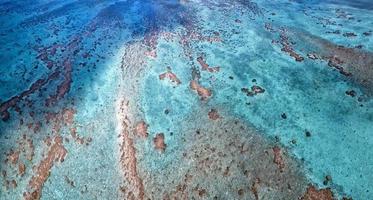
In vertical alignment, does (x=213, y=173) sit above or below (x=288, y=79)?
below

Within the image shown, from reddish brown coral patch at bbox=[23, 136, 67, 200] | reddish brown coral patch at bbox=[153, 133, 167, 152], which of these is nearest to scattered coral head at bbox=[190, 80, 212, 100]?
reddish brown coral patch at bbox=[153, 133, 167, 152]

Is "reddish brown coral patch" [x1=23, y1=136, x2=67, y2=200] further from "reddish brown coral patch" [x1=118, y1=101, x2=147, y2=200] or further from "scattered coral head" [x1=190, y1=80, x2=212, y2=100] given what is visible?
"scattered coral head" [x1=190, y1=80, x2=212, y2=100]

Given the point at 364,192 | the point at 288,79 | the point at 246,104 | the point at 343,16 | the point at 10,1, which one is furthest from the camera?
the point at 10,1

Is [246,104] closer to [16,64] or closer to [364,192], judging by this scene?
[364,192]

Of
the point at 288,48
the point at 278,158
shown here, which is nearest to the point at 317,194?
the point at 278,158

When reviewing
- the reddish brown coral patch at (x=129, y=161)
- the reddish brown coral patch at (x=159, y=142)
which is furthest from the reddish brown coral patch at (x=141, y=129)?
the reddish brown coral patch at (x=159, y=142)

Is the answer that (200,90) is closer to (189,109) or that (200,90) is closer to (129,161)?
(189,109)

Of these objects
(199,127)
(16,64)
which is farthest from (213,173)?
(16,64)
